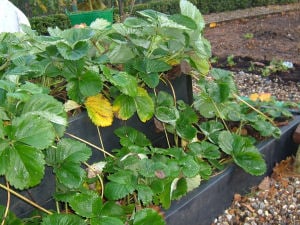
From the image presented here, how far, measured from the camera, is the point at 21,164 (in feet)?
3.90

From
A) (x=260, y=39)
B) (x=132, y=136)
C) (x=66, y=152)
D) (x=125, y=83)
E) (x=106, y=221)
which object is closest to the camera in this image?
(x=106, y=221)

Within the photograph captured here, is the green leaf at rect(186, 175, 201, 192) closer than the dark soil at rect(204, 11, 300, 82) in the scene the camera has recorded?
Yes

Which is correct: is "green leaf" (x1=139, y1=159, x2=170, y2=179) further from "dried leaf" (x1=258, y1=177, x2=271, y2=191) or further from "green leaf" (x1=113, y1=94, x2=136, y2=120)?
"dried leaf" (x1=258, y1=177, x2=271, y2=191)

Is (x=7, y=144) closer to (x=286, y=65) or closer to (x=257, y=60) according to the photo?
(x=286, y=65)

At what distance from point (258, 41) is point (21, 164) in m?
5.63

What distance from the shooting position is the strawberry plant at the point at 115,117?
4.26 feet

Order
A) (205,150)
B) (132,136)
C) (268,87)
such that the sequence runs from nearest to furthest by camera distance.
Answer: (132,136) < (205,150) < (268,87)

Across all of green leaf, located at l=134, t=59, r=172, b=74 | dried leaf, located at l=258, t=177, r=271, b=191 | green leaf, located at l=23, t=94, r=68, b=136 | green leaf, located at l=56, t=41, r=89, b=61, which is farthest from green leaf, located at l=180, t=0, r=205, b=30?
dried leaf, located at l=258, t=177, r=271, b=191

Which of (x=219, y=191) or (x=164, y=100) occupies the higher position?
(x=164, y=100)

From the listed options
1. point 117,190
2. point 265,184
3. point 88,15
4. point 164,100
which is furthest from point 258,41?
point 117,190

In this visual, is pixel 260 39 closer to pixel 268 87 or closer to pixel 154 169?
pixel 268 87

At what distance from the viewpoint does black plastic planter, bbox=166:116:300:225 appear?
1.71m

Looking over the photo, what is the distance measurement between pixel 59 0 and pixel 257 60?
433cm

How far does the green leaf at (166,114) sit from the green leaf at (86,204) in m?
0.59
